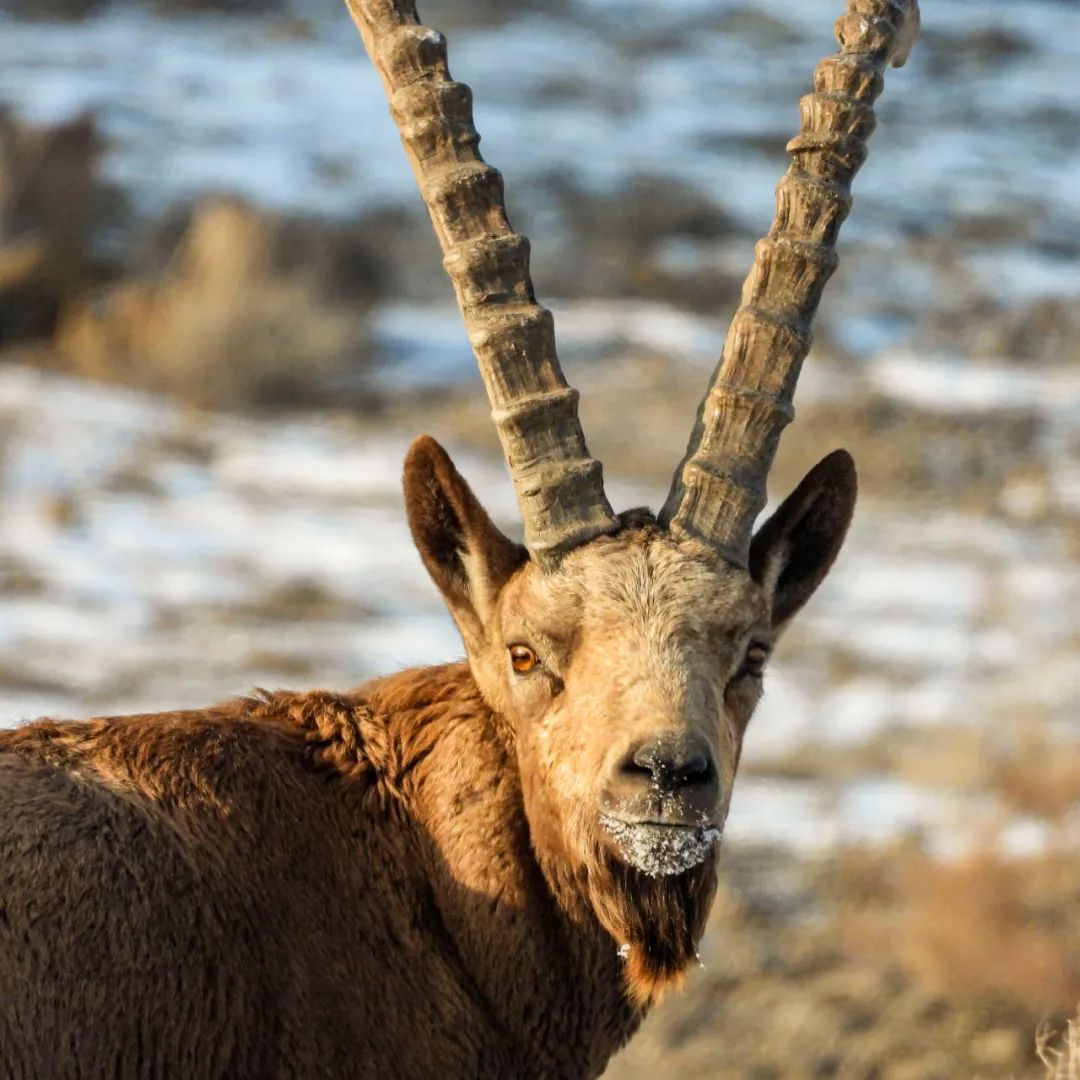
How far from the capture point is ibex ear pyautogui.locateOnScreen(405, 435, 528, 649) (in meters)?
5.23

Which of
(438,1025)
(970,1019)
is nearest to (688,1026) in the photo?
(970,1019)

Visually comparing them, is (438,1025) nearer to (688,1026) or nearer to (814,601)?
(688,1026)

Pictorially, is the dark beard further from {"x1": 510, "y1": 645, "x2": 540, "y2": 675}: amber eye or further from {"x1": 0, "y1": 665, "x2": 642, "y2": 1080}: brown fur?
{"x1": 510, "y1": 645, "x2": 540, "y2": 675}: amber eye

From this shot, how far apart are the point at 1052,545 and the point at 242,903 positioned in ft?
51.1

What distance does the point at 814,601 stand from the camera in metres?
17.8

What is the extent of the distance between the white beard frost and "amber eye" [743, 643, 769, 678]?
667 mm

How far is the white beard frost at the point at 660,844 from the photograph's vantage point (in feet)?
14.9

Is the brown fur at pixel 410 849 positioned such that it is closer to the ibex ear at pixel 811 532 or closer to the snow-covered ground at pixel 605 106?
the ibex ear at pixel 811 532

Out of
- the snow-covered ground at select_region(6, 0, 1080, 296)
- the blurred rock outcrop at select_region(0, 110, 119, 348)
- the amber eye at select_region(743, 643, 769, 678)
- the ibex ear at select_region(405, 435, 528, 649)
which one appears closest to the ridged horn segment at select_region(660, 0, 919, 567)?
the amber eye at select_region(743, 643, 769, 678)

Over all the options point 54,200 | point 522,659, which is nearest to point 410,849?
point 522,659

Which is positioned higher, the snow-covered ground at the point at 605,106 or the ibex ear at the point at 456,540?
the snow-covered ground at the point at 605,106

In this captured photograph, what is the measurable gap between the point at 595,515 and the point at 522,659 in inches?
17.5

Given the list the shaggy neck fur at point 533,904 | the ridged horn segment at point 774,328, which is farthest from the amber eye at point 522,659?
the ridged horn segment at point 774,328

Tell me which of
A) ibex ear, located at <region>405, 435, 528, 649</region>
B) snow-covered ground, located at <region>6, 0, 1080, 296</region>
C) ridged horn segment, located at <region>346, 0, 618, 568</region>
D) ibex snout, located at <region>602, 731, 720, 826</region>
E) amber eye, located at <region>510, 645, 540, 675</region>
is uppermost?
snow-covered ground, located at <region>6, 0, 1080, 296</region>
